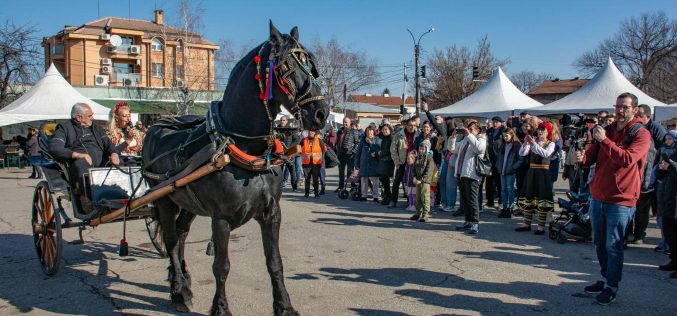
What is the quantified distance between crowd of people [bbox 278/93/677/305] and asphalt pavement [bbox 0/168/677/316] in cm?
49

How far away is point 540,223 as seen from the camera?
8641 millimetres

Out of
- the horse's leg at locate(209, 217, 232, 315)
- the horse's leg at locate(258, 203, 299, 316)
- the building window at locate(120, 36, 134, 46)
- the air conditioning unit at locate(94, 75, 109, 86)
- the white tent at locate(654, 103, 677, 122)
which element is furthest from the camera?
the building window at locate(120, 36, 134, 46)

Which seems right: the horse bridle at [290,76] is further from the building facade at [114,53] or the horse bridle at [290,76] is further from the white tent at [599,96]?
the building facade at [114,53]

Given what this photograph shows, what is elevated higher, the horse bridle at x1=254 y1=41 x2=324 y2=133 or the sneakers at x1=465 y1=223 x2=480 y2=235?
the horse bridle at x1=254 y1=41 x2=324 y2=133

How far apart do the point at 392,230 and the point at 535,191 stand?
8.18 ft

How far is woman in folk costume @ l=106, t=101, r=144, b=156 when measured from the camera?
279 inches

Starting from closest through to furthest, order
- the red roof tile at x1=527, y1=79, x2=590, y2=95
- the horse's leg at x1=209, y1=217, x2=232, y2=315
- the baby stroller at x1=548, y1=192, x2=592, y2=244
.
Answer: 1. the horse's leg at x1=209, y1=217, x2=232, y2=315
2. the baby stroller at x1=548, y1=192, x2=592, y2=244
3. the red roof tile at x1=527, y1=79, x2=590, y2=95

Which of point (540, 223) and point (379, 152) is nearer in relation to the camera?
point (540, 223)

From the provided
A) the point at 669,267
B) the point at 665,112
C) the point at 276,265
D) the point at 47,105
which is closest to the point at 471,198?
the point at 669,267

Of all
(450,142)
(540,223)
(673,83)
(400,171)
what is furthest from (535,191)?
(673,83)

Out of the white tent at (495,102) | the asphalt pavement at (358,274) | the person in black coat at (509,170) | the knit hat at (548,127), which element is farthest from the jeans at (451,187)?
the white tent at (495,102)

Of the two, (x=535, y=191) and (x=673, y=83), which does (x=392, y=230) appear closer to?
(x=535, y=191)

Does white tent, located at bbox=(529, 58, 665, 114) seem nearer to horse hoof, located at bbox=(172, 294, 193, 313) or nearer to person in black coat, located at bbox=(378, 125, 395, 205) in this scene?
person in black coat, located at bbox=(378, 125, 395, 205)

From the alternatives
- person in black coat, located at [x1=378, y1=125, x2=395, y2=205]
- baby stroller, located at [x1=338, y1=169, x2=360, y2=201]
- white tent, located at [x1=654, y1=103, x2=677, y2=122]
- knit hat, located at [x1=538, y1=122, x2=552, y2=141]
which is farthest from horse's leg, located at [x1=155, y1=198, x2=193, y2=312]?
white tent, located at [x1=654, y1=103, x2=677, y2=122]
